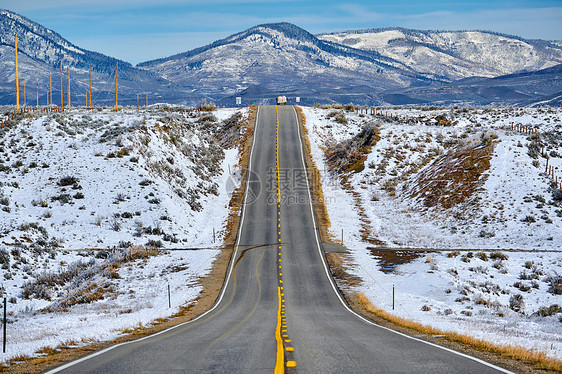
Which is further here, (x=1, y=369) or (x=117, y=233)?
(x=117, y=233)

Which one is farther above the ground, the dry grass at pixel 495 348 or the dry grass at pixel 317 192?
the dry grass at pixel 317 192

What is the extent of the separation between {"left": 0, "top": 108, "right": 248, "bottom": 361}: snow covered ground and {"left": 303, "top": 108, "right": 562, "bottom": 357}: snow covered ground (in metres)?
11.9

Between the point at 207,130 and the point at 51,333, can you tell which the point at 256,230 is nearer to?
the point at 51,333

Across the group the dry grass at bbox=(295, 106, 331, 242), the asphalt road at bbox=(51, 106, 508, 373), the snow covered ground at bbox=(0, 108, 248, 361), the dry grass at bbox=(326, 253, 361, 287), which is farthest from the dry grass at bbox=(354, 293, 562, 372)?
the dry grass at bbox=(295, 106, 331, 242)

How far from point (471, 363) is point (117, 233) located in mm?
31162

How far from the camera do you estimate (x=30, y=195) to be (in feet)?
136

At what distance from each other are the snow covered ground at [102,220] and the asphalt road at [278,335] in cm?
283

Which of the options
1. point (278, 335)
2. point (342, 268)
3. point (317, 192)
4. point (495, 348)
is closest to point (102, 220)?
point (342, 268)

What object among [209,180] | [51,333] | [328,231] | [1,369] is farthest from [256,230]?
[1,369]

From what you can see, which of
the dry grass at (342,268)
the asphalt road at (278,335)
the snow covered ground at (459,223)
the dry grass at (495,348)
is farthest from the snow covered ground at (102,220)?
the snow covered ground at (459,223)

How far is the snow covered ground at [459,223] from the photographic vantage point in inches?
907

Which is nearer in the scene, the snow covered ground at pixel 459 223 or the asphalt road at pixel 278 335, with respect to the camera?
the asphalt road at pixel 278 335

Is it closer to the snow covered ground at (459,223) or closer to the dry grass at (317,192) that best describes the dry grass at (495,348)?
the snow covered ground at (459,223)

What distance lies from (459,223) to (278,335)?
28.4m
